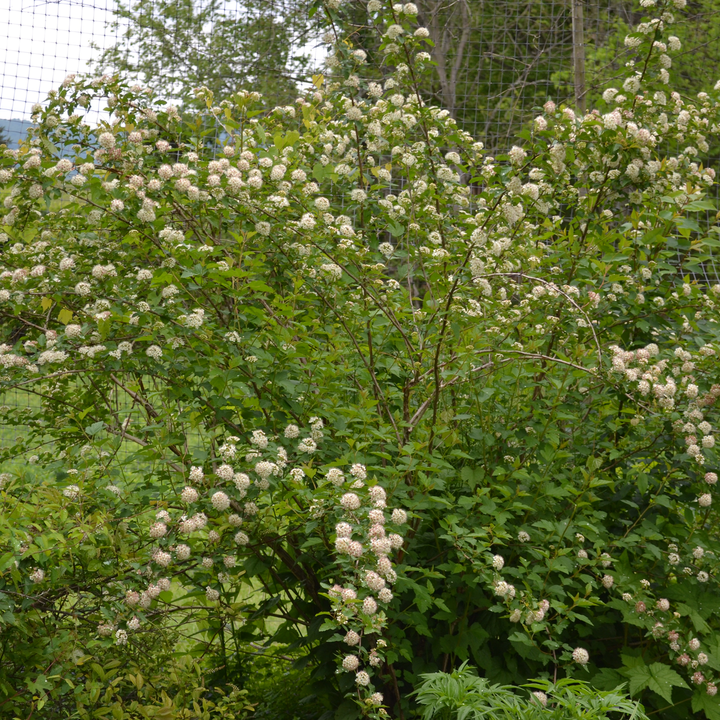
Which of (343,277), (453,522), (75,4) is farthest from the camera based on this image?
(75,4)

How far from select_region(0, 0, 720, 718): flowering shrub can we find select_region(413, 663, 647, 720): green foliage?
181 millimetres

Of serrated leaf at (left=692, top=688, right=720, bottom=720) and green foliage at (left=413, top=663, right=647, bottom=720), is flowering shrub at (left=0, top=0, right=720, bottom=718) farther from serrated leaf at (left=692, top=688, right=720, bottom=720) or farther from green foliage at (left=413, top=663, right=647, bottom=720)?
green foliage at (left=413, top=663, right=647, bottom=720)

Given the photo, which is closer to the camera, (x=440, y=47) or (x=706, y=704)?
(x=706, y=704)

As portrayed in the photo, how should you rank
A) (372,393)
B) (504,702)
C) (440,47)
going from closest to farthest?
(504,702) → (372,393) → (440,47)

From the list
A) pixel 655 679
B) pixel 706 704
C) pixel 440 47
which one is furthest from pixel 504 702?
pixel 440 47

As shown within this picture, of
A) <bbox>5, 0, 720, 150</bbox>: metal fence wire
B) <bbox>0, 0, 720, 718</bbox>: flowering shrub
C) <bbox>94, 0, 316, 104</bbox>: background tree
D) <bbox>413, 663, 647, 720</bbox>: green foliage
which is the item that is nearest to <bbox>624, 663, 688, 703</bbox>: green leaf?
<bbox>0, 0, 720, 718</bbox>: flowering shrub

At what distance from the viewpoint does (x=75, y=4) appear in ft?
13.7

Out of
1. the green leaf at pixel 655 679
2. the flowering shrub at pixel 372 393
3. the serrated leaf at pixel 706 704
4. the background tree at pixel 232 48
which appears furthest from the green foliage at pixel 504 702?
the background tree at pixel 232 48

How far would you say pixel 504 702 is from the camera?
1962mm

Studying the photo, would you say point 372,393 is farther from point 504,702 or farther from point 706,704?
point 706,704

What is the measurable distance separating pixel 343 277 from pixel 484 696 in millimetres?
1362

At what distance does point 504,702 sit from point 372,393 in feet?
3.50

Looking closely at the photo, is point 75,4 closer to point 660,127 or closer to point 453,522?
point 660,127

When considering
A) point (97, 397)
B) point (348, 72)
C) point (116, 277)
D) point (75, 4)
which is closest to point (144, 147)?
point (116, 277)
